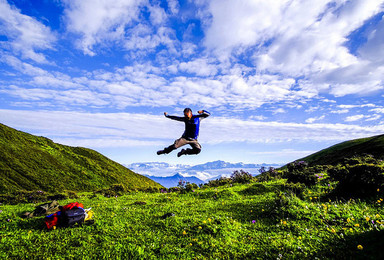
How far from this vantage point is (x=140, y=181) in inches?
2549

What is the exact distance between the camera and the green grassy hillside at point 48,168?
39.9 metres

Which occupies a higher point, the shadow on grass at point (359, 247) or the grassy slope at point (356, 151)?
the grassy slope at point (356, 151)

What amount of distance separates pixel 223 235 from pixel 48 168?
176 feet

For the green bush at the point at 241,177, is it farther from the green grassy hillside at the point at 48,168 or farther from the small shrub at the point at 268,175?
the green grassy hillside at the point at 48,168

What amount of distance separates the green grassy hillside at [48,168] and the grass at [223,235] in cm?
2294

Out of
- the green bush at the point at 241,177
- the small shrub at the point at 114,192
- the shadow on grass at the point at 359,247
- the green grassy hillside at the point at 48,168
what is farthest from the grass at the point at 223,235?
the green grassy hillside at the point at 48,168

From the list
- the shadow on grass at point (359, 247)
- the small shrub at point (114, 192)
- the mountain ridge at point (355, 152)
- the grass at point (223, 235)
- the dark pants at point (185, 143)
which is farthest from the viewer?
the mountain ridge at point (355, 152)

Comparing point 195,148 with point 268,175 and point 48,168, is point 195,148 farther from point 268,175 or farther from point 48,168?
point 48,168

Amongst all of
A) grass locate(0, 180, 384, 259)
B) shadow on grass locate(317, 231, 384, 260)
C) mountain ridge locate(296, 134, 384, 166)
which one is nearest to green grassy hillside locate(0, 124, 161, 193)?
grass locate(0, 180, 384, 259)

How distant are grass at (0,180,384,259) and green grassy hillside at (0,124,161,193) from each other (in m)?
22.9

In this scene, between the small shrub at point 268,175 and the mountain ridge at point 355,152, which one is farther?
the mountain ridge at point 355,152

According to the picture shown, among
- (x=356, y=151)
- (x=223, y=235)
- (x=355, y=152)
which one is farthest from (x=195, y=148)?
(x=356, y=151)

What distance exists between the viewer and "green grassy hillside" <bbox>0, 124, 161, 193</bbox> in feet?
131

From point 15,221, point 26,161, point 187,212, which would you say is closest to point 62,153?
point 26,161
